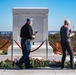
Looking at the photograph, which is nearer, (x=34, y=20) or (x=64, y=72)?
(x=64, y=72)

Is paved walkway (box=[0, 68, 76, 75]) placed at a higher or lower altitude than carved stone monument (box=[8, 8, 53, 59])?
lower

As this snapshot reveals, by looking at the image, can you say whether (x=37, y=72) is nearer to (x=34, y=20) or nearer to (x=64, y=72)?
(x=64, y=72)

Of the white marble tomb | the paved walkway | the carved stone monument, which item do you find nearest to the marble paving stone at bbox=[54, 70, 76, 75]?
the paved walkway

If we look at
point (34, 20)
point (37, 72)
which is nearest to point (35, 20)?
point (34, 20)

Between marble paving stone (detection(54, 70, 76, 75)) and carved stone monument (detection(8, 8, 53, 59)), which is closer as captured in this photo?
marble paving stone (detection(54, 70, 76, 75))

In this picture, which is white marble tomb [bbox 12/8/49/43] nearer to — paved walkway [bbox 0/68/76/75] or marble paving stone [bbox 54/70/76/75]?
paved walkway [bbox 0/68/76/75]

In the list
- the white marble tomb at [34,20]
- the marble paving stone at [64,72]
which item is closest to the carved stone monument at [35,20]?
the white marble tomb at [34,20]

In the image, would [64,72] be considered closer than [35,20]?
Yes

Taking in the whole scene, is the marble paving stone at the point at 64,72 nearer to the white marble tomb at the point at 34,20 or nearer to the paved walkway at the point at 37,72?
the paved walkway at the point at 37,72

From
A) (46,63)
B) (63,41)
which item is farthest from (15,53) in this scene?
(63,41)

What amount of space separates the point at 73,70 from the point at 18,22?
8.32 meters

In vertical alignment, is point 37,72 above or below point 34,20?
below

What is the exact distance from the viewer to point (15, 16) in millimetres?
17094

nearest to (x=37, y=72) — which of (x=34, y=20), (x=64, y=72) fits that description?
(x=64, y=72)
